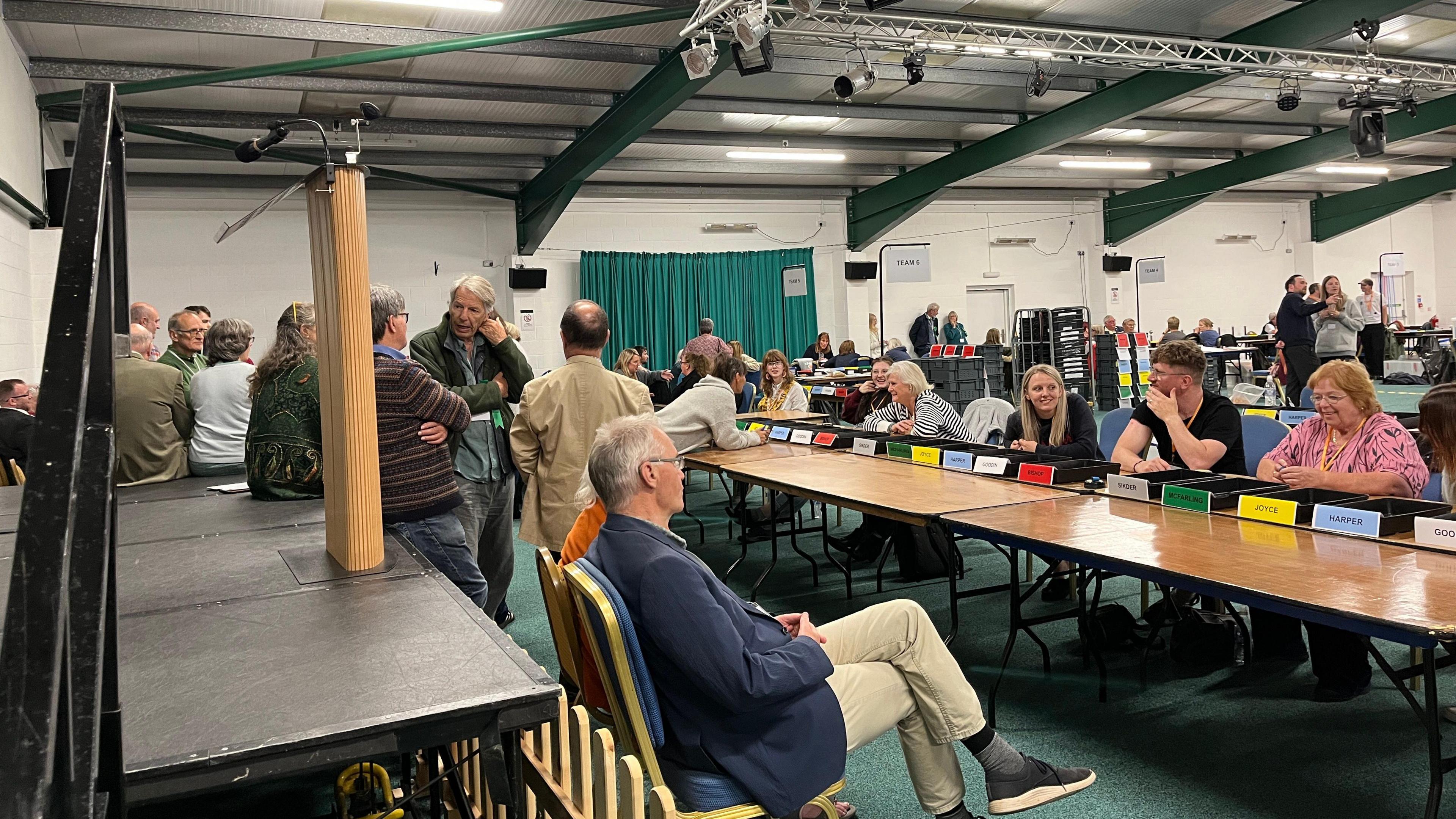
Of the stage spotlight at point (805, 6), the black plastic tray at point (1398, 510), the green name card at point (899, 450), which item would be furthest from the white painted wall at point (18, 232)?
the black plastic tray at point (1398, 510)

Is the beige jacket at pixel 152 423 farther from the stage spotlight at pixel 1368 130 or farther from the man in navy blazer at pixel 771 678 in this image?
the stage spotlight at pixel 1368 130

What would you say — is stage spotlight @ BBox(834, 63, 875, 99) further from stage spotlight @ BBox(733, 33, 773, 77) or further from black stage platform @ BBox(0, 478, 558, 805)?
black stage platform @ BBox(0, 478, 558, 805)

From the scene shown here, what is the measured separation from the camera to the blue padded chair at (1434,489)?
334 centimetres

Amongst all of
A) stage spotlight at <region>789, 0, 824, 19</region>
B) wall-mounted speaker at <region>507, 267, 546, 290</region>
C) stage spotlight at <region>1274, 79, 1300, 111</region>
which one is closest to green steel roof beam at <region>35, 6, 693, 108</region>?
stage spotlight at <region>789, 0, 824, 19</region>

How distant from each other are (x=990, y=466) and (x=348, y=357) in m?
2.58

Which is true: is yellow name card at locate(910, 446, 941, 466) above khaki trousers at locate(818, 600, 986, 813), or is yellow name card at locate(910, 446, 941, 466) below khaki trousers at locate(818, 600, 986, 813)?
above

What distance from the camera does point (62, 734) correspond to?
0.64 m

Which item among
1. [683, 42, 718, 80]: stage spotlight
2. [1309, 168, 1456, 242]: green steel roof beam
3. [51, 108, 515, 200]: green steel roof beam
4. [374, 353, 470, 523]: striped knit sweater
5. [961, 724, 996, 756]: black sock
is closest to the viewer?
[961, 724, 996, 756]: black sock

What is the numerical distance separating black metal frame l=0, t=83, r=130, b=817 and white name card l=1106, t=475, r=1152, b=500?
3.06 metres

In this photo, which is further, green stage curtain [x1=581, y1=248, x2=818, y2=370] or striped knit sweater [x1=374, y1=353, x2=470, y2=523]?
green stage curtain [x1=581, y1=248, x2=818, y2=370]

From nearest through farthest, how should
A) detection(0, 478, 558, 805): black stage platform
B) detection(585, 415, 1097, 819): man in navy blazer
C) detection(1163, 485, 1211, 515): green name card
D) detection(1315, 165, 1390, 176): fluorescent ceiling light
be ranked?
detection(0, 478, 558, 805): black stage platform → detection(585, 415, 1097, 819): man in navy blazer → detection(1163, 485, 1211, 515): green name card → detection(1315, 165, 1390, 176): fluorescent ceiling light

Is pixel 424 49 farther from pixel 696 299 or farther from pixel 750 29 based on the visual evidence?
pixel 696 299

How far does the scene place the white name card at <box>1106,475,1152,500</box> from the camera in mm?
3264

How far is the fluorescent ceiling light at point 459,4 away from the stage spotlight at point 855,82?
2.31 meters
